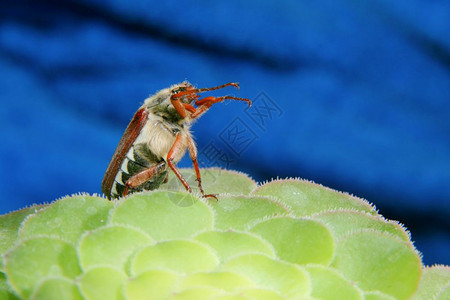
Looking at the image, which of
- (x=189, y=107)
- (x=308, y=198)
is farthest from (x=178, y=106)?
(x=308, y=198)

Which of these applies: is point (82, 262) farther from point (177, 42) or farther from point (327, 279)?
point (177, 42)

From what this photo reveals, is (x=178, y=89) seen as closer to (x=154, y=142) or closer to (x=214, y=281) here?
(x=154, y=142)

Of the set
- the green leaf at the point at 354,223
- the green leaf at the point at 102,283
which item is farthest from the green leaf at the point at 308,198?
the green leaf at the point at 102,283

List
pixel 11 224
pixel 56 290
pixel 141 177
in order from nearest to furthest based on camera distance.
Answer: pixel 56 290 → pixel 11 224 → pixel 141 177

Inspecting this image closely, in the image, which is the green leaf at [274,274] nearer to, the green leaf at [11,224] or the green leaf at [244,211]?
the green leaf at [244,211]

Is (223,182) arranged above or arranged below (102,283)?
above

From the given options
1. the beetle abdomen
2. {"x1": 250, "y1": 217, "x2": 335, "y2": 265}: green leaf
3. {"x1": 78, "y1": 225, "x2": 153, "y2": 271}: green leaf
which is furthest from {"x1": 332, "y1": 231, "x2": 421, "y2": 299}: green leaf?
the beetle abdomen

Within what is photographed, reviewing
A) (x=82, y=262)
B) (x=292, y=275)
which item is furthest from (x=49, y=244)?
(x=292, y=275)
